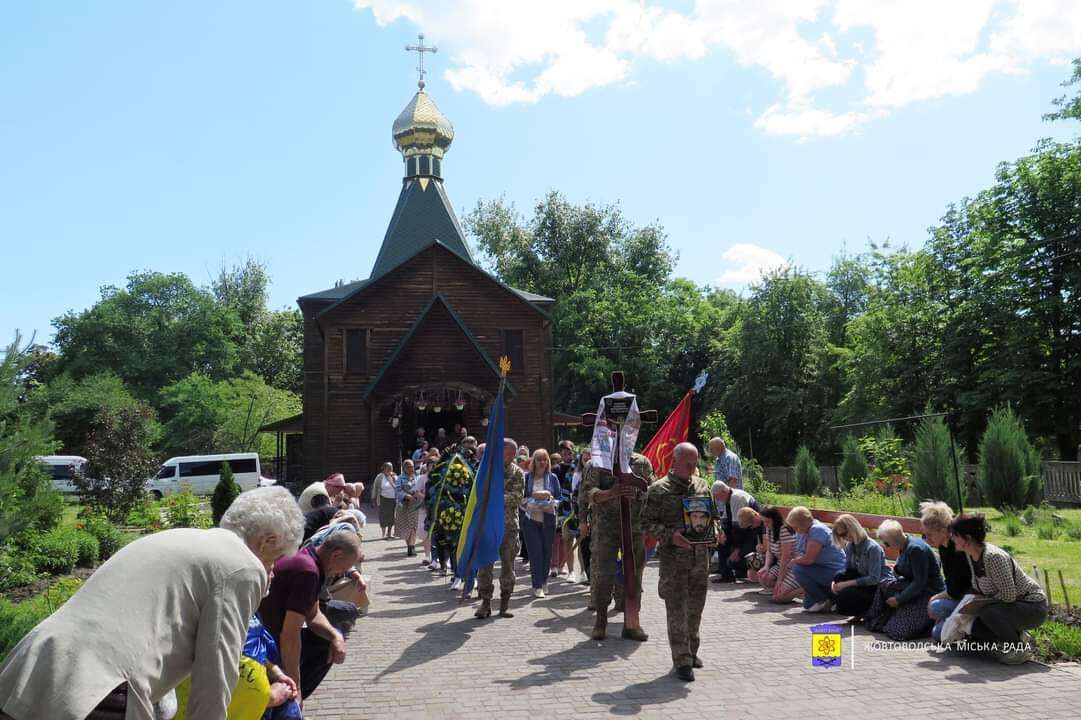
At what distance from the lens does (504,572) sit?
10.1 m

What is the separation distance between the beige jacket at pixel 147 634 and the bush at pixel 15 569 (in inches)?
397

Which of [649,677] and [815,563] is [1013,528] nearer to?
[815,563]

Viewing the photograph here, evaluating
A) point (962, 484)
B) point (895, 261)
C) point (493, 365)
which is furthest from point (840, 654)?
point (895, 261)

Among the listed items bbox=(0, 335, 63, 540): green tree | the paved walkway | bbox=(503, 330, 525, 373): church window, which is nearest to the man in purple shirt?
the paved walkway

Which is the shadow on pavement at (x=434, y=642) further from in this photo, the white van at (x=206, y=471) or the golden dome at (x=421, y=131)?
the golden dome at (x=421, y=131)

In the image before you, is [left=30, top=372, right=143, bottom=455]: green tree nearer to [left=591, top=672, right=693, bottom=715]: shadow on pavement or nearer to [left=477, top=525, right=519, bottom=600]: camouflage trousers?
[left=477, top=525, right=519, bottom=600]: camouflage trousers

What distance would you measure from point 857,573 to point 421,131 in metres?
35.5

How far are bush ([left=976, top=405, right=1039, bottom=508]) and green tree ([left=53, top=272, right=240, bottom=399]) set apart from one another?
5599 centimetres

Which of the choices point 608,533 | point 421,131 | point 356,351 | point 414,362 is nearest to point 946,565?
point 608,533

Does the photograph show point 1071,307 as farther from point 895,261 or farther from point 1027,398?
point 895,261

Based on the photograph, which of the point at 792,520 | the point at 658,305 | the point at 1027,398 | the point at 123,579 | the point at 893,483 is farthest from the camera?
the point at 658,305

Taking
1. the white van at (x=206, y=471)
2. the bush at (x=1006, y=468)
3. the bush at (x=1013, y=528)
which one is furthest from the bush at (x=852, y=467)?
the white van at (x=206, y=471)

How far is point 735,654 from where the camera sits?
7820 millimetres

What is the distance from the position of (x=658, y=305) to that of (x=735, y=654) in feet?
157
